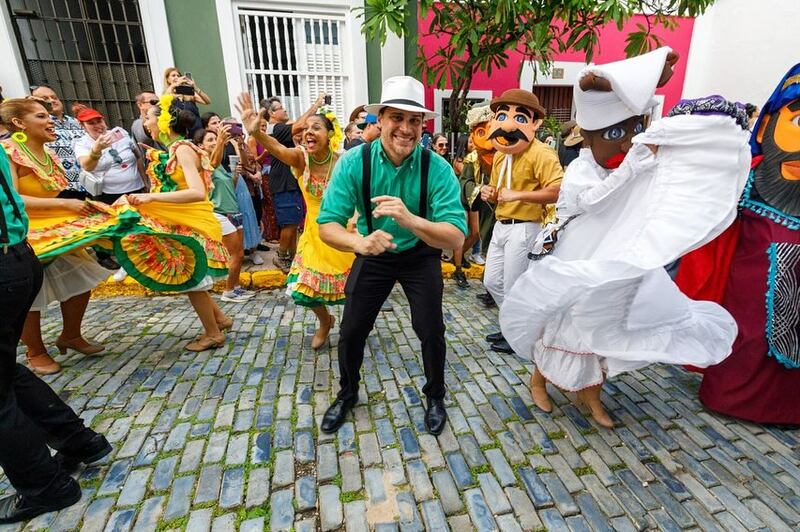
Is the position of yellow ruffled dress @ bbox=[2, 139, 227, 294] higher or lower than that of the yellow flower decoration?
lower

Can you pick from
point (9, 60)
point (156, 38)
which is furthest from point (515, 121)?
point (9, 60)

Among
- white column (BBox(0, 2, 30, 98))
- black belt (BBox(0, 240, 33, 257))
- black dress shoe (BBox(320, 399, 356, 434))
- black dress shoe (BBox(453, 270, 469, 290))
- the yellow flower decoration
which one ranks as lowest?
black dress shoe (BBox(453, 270, 469, 290))

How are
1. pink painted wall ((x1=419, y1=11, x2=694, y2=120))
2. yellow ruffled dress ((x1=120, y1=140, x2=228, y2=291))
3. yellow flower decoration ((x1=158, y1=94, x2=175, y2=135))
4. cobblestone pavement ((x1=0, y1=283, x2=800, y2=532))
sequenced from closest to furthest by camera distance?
1. cobblestone pavement ((x1=0, y1=283, x2=800, y2=532))
2. yellow ruffled dress ((x1=120, y1=140, x2=228, y2=291))
3. yellow flower decoration ((x1=158, y1=94, x2=175, y2=135))
4. pink painted wall ((x1=419, y1=11, x2=694, y2=120))

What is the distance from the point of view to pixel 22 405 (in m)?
1.96

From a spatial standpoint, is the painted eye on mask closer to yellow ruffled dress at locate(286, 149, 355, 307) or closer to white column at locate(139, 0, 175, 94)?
yellow ruffled dress at locate(286, 149, 355, 307)

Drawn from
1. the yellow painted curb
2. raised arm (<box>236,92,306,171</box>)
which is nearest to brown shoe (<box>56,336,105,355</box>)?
the yellow painted curb

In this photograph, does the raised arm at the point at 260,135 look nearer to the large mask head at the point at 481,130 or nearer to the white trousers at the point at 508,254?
the white trousers at the point at 508,254

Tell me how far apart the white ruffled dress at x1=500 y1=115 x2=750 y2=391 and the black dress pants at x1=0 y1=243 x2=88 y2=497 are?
2.42m

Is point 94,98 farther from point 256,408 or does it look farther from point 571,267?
point 571,267

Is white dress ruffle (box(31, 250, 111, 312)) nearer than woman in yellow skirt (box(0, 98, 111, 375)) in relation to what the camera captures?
No

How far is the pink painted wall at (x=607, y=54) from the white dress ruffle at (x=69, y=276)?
7141 mm

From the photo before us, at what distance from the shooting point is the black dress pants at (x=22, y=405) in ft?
5.84

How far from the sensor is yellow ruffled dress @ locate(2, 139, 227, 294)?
2738 mm

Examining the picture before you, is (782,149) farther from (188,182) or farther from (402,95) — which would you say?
(188,182)
